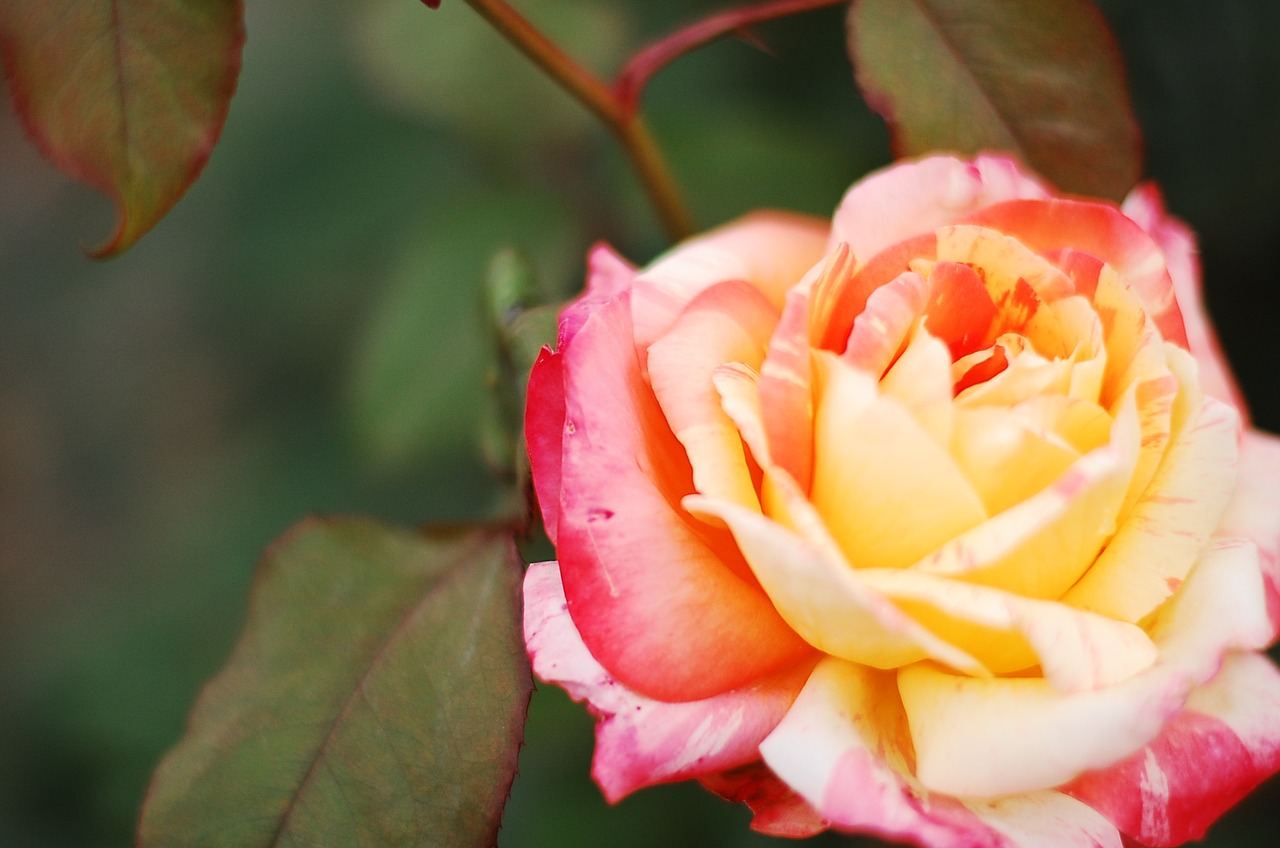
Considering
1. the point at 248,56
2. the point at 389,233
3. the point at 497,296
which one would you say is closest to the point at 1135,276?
the point at 497,296

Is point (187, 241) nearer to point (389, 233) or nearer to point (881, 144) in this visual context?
point (389, 233)

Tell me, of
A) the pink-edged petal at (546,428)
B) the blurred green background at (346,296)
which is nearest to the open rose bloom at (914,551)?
the pink-edged petal at (546,428)

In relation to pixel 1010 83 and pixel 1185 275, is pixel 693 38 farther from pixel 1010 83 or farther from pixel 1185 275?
pixel 1185 275

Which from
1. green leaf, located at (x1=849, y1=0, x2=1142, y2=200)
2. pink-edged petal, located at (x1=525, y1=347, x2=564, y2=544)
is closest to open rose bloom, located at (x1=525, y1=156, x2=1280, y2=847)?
pink-edged petal, located at (x1=525, y1=347, x2=564, y2=544)

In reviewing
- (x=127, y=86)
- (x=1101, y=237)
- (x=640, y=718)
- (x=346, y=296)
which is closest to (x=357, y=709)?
(x=640, y=718)

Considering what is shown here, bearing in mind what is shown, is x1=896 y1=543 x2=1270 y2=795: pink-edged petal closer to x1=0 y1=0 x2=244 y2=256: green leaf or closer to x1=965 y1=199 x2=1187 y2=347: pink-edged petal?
x1=965 y1=199 x2=1187 y2=347: pink-edged petal

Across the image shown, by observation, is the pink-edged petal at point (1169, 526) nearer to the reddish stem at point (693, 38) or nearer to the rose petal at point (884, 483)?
the rose petal at point (884, 483)
